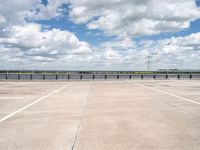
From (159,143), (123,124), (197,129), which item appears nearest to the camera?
(159,143)

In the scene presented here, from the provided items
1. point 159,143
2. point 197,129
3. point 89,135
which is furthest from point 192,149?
point 89,135

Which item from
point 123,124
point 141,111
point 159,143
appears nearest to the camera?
point 159,143

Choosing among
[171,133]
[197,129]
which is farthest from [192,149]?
[197,129]

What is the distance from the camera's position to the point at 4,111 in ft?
41.2

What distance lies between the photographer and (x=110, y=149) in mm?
6504

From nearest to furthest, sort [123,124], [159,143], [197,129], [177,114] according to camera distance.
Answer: [159,143]
[197,129]
[123,124]
[177,114]

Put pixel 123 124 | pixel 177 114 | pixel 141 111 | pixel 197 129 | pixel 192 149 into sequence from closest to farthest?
pixel 192 149
pixel 197 129
pixel 123 124
pixel 177 114
pixel 141 111

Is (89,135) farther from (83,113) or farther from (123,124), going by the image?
(83,113)

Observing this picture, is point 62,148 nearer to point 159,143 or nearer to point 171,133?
point 159,143

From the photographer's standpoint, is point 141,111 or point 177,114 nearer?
point 177,114

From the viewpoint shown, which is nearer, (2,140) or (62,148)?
(62,148)

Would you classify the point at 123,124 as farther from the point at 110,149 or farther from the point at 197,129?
the point at 110,149

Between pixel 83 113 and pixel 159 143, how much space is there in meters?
5.33

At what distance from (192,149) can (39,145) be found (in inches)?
142
